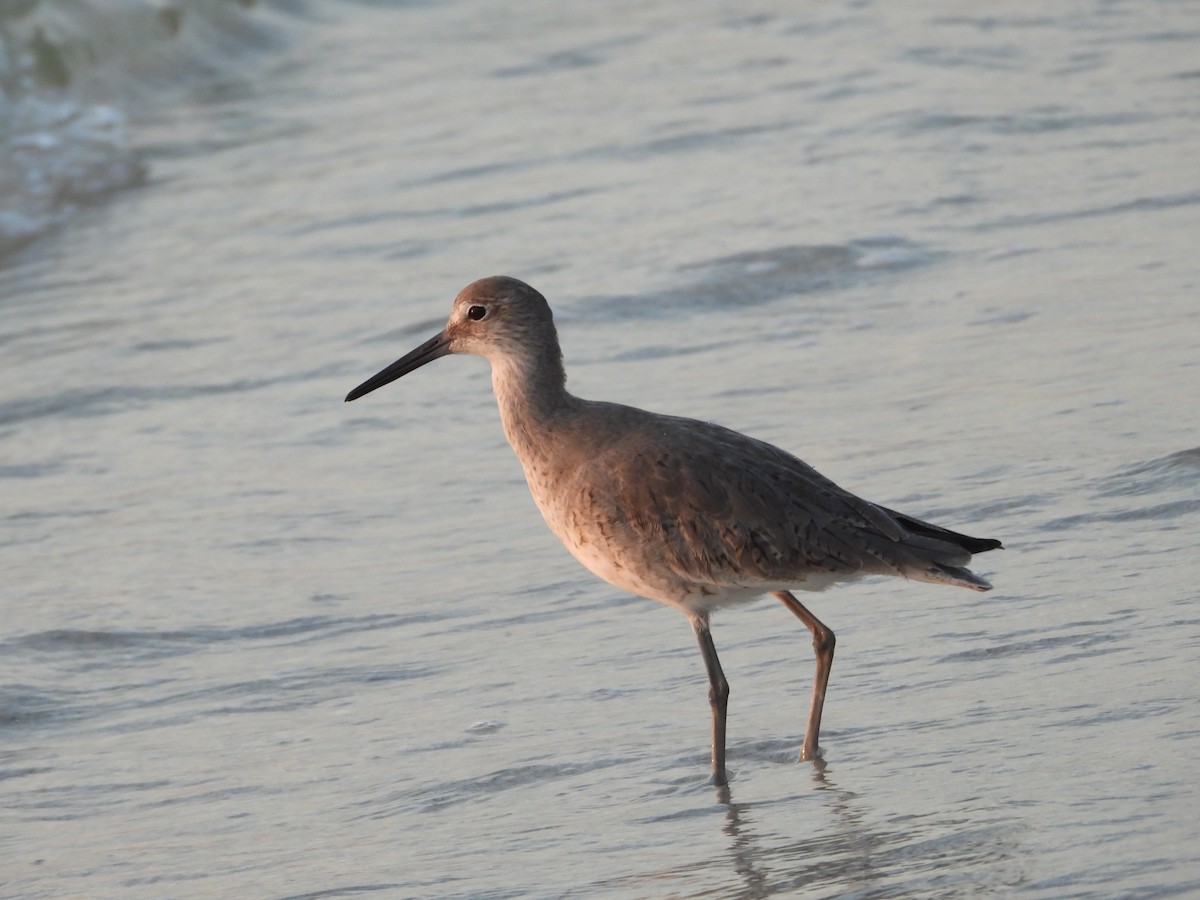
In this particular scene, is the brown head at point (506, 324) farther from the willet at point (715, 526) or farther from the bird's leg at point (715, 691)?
the bird's leg at point (715, 691)

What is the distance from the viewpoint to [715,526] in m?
4.84

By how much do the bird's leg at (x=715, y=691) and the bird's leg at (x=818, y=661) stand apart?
20 cm

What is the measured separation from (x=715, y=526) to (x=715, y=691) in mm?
400

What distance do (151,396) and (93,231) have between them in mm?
3761

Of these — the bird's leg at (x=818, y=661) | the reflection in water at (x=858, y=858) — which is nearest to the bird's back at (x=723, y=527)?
the bird's leg at (x=818, y=661)

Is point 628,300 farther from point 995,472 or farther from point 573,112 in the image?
point 573,112

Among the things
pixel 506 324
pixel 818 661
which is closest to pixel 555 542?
pixel 506 324

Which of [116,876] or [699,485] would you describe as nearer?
[116,876]

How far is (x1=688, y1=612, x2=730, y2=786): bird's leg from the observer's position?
4.73 m

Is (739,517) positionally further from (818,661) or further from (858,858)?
(858,858)

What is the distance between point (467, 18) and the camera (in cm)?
1808

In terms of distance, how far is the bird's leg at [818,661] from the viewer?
4.78 metres

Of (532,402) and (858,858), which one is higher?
(532,402)

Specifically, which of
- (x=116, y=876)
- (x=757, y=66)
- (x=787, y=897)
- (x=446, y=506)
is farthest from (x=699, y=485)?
(x=757, y=66)
